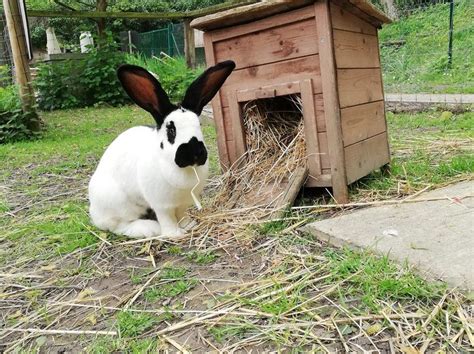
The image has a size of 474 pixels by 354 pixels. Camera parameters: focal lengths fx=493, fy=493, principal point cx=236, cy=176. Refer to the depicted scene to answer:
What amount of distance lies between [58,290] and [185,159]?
0.77 metres

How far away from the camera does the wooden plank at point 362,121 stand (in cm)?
266

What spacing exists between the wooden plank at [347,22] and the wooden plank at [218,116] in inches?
31.9

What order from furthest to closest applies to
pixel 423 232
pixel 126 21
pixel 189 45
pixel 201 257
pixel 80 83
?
pixel 126 21
pixel 189 45
pixel 80 83
pixel 201 257
pixel 423 232

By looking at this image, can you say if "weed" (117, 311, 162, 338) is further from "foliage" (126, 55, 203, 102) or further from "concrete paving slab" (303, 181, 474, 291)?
"foliage" (126, 55, 203, 102)

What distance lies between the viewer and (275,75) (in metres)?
2.76

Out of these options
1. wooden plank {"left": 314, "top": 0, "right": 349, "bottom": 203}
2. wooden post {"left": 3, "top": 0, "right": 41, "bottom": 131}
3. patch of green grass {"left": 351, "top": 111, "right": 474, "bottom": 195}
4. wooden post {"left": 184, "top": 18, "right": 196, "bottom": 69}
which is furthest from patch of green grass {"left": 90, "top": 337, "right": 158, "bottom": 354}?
wooden post {"left": 184, "top": 18, "right": 196, "bottom": 69}

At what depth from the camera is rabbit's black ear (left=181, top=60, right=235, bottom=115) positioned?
7.51 feet

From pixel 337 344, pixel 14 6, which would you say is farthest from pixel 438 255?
pixel 14 6

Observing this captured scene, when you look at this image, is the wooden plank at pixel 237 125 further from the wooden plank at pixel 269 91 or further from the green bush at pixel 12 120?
the green bush at pixel 12 120

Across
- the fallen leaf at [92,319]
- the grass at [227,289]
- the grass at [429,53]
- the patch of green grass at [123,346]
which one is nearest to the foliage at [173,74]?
the grass at [429,53]

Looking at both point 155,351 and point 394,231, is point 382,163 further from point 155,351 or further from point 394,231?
point 155,351

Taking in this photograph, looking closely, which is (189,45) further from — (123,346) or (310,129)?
(123,346)

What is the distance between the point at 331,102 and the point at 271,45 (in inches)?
19.6

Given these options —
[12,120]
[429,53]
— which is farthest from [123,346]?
[429,53]
